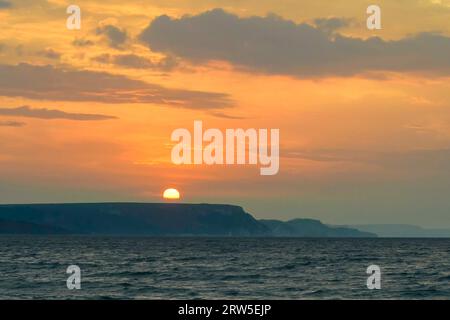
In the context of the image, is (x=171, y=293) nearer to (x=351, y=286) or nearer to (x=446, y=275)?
(x=351, y=286)

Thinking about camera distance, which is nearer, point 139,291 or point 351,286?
point 139,291

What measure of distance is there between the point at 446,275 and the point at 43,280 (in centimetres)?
4114

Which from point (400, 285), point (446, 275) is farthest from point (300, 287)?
point (446, 275)

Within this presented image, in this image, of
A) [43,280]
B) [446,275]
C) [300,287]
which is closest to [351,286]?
[300,287]

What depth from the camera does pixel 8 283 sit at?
2586 inches

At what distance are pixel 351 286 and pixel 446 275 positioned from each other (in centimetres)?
2002

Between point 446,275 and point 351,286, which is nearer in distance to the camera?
point 351,286

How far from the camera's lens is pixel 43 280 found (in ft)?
225
